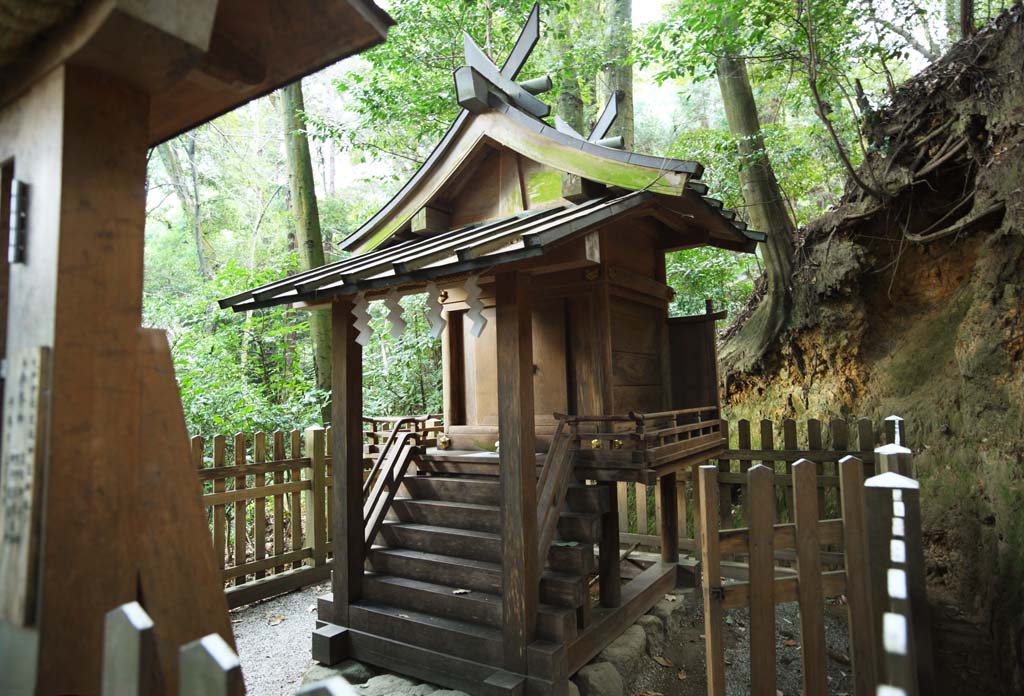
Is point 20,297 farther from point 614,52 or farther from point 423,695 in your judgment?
point 614,52

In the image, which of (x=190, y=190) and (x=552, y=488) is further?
(x=190, y=190)

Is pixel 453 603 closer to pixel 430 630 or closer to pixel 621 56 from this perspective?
pixel 430 630

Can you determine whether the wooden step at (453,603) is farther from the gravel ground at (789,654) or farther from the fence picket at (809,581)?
the fence picket at (809,581)

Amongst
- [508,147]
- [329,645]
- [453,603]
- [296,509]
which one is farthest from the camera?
[296,509]

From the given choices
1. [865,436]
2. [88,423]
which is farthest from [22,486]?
[865,436]

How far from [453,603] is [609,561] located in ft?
5.14

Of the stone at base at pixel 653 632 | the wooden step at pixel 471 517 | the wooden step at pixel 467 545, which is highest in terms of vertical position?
the wooden step at pixel 471 517

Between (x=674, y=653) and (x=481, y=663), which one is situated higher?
(x=481, y=663)

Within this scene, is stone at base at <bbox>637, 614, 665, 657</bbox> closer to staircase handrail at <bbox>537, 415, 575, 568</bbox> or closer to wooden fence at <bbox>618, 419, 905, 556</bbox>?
wooden fence at <bbox>618, 419, 905, 556</bbox>

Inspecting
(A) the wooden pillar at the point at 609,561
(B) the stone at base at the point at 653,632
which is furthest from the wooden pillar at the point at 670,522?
(A) the wooden pillar at the point at 609,561

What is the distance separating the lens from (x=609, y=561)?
212 inches

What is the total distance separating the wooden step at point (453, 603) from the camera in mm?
4332

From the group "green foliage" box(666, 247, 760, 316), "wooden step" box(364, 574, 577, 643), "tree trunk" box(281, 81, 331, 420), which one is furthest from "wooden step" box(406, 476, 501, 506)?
"green foliage" box(666, 247, 760, 316)

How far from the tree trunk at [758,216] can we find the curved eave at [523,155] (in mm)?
4994
